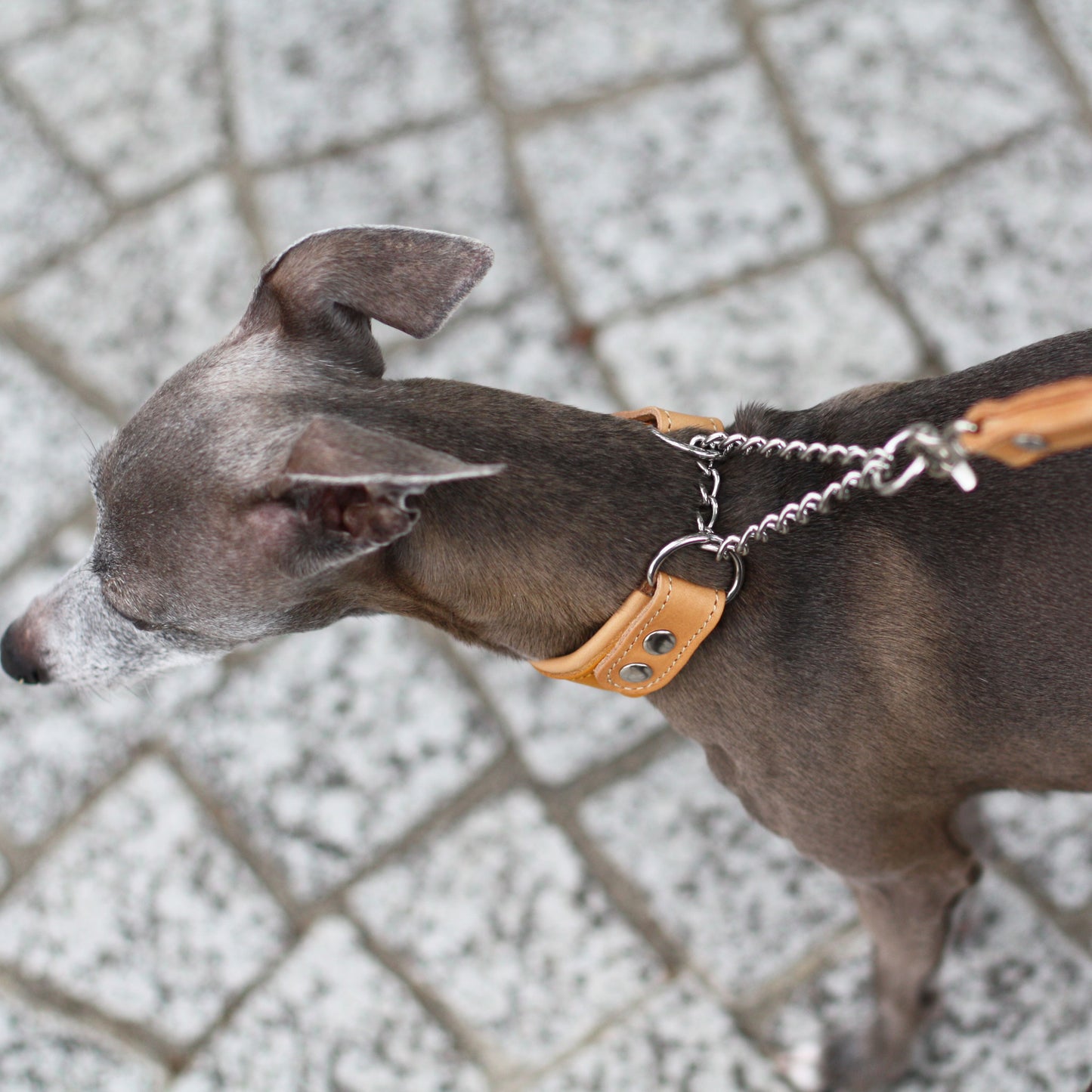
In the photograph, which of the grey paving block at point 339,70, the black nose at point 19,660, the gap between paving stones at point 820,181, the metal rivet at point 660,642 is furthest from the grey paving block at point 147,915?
the gap between paving stones at point 820,181

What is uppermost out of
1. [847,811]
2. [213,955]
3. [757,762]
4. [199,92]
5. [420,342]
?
[199,92]

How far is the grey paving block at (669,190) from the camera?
389 centimetres

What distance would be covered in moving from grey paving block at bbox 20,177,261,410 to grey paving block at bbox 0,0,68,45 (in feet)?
3.47

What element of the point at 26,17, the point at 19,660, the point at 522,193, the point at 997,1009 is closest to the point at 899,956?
the point at 997,1009

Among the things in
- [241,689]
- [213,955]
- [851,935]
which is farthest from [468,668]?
[851,935]

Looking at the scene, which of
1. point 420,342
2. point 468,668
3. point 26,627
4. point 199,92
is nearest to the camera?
point 26,627

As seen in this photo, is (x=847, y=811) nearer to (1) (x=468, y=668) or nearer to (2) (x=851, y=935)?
(2) (x=851, y=935)

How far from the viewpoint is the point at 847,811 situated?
2334 millimetres

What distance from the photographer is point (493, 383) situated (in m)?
3.81

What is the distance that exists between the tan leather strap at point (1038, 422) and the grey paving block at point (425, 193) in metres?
2.45

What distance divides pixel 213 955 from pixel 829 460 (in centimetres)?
245

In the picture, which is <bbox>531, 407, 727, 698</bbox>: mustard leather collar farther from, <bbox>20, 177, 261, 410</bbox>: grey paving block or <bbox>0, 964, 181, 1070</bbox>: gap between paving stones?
<bbox>20, 177, 261, 410</bbox>: grey paving block

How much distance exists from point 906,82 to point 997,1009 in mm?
3158

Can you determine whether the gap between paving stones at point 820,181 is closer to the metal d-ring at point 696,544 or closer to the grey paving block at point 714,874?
the grey paving block at point 714,874
